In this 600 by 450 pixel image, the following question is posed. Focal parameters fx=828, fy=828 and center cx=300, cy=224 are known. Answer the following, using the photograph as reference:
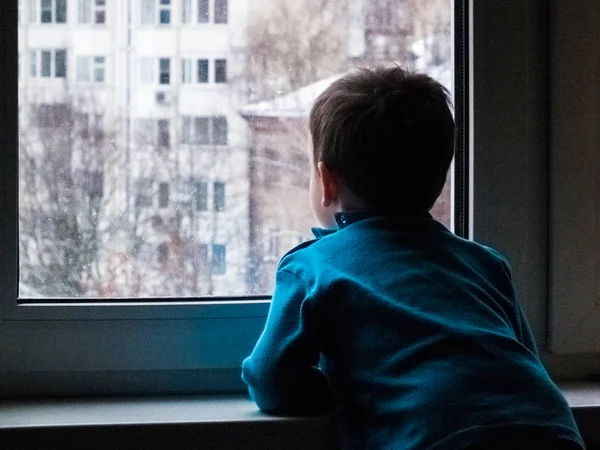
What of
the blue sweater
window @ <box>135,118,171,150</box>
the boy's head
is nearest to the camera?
the blue sweater

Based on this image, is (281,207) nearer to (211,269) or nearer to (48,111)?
(211,269)

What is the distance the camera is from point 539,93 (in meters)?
1.13

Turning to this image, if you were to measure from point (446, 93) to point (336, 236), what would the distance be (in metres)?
0.22

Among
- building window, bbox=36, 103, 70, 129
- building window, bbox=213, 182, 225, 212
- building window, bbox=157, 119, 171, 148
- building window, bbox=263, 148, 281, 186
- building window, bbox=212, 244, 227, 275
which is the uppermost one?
building window, bbox=36, 103, 70, 129

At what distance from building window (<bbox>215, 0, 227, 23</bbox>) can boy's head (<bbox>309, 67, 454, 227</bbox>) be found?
0.18m

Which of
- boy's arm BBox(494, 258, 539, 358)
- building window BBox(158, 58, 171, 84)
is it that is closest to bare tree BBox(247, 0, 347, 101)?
building window BBox(158, 58, 171, 84)

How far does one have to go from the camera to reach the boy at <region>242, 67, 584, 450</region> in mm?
828

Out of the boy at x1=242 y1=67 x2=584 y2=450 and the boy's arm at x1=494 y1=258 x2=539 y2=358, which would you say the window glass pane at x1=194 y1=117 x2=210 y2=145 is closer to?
the boy at x1=242 y1=67 x2=584 y2=450

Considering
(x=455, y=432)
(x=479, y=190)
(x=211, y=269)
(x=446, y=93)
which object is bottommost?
(x=455, y=432)

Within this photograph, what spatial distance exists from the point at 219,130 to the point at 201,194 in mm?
86

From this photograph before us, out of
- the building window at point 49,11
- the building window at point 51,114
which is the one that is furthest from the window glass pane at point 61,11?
the building window at point 51,114

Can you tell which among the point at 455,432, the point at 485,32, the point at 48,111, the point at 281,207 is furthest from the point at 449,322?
the point at 48,111

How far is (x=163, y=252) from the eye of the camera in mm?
1074

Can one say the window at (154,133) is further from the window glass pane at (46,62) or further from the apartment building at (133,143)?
the window glass pane at (46,62)
